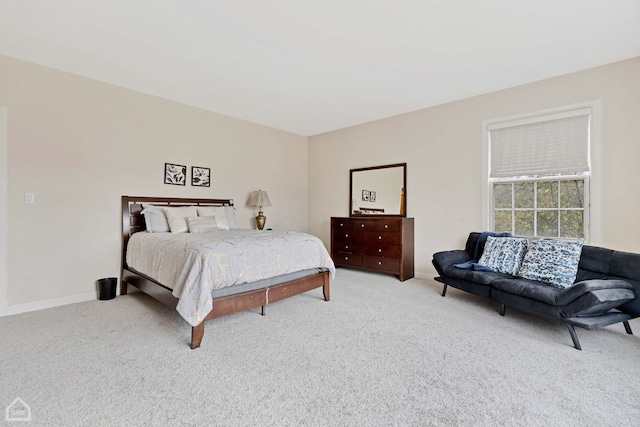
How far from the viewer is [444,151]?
442 cm

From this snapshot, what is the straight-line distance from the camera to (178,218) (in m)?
3.80

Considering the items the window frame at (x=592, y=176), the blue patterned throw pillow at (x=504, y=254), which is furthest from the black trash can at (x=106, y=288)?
the window frame at (x=592, y=176)

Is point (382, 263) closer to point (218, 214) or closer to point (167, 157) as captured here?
point (218, 214)

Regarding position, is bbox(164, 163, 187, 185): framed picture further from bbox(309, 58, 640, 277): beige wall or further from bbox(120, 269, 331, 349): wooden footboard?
bbox(309, 58, 640, 277): beige wall

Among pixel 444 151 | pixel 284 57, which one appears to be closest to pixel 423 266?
pixel 444 151

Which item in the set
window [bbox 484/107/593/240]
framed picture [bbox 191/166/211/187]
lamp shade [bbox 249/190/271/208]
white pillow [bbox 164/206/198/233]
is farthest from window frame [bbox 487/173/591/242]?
framed picture [bbox 191/166/211/187]

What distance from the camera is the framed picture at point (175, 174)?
423 centimetres

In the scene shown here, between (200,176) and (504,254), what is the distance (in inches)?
172

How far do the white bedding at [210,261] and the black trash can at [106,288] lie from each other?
0.34 m

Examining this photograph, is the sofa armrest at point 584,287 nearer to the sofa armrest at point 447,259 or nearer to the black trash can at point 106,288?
the sofa armrest at point 447,259

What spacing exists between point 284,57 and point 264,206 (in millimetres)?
2946

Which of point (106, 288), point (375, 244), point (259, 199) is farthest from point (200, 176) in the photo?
point (375, 244)

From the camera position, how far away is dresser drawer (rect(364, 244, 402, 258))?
14.7 feet

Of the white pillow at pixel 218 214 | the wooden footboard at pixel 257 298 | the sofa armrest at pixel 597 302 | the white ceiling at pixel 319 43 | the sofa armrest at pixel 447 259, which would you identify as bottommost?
the wooden footboard at pixel 257 298
